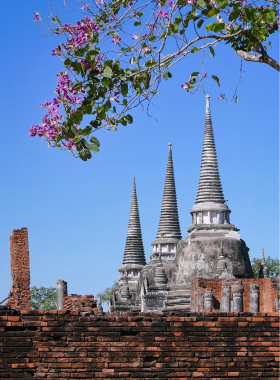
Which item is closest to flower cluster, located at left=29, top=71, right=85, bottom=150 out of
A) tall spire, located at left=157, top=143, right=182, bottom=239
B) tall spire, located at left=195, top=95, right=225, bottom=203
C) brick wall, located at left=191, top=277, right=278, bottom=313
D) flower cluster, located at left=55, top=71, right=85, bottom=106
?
flower cluster, located at left=55, top=71, right=85, bottom=106

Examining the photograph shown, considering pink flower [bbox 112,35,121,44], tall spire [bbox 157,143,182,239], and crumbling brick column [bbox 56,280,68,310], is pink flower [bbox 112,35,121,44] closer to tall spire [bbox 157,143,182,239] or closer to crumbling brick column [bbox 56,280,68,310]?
crumbling brick column [bbox 56,280,68,310]

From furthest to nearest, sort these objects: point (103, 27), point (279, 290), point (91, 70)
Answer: point (279, 290) → point (103, 27) → point (91, 70)

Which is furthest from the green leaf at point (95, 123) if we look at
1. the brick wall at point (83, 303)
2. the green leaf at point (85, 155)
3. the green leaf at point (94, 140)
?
the brick wall at point (83, 303)

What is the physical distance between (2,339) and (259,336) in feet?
10.5

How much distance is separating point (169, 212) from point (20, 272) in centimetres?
3035

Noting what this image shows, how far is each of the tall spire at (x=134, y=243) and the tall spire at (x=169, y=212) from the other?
16.2ft

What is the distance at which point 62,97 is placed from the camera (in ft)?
29.1

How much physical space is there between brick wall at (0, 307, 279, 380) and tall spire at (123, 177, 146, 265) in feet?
130

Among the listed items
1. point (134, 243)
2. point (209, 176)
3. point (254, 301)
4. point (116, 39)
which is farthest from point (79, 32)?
point (134, 243)

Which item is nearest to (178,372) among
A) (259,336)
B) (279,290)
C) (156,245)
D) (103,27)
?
(259,336)

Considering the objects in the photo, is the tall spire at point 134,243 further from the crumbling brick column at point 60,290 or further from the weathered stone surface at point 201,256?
the crumbling brick column at point 60,290

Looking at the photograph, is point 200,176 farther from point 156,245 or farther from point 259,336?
point 259,336

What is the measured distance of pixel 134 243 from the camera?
49781 millimetres

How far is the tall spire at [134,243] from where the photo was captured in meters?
49.2
